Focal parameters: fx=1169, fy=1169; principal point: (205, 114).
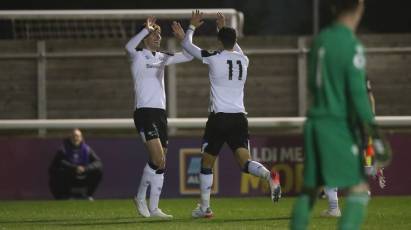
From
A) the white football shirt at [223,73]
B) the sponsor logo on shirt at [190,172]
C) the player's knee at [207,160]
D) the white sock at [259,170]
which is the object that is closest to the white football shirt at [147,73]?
the white football shirt at [223,73]

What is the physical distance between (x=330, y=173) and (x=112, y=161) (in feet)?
33.9

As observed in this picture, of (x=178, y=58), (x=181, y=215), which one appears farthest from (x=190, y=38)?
(x=181, y=215)

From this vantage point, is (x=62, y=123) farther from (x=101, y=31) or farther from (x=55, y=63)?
(x=101, y=31)

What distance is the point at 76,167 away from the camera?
17.9 m

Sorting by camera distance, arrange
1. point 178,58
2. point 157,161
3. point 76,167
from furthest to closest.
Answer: point 76,167, point 178,58, point 157,161

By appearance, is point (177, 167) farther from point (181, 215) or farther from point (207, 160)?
point (207, 160)

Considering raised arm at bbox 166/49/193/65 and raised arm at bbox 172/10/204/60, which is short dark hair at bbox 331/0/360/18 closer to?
raised arm at bbox 172/10/204/60

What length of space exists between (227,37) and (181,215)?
2300mm

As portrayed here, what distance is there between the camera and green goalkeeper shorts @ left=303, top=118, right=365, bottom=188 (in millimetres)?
7852

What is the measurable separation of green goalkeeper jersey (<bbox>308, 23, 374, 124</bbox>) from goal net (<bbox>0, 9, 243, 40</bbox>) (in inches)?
724

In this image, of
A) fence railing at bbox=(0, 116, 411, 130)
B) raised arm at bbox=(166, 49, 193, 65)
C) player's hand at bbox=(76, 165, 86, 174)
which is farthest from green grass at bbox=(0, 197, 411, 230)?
raised arm at bbox=(166, 49, 193, 65)

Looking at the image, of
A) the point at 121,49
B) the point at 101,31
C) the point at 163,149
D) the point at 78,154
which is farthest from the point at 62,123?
the point at 101,31

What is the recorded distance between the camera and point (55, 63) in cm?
2570

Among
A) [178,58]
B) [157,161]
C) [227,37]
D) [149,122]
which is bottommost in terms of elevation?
[157,161]
